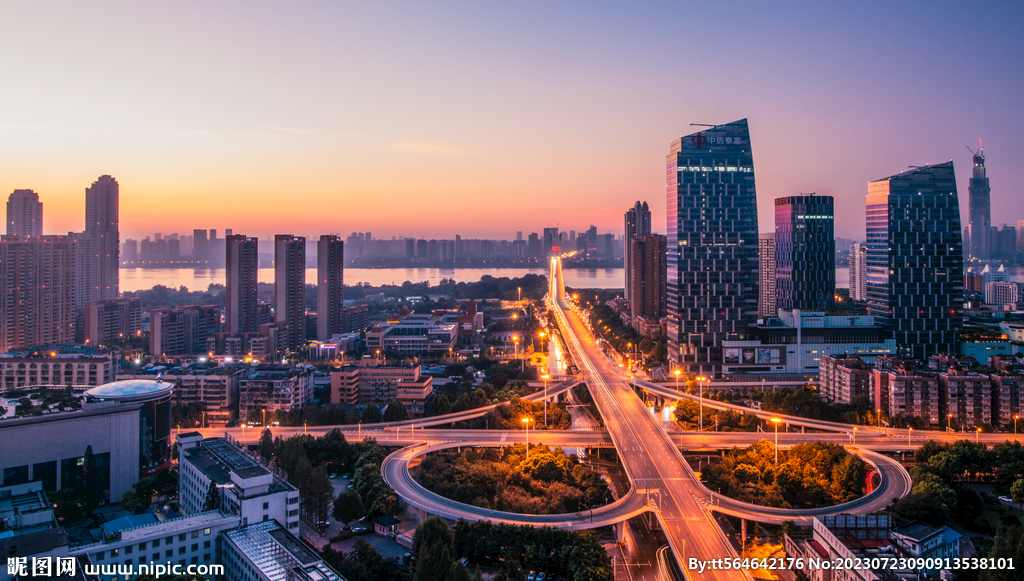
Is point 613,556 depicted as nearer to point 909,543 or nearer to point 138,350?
point 909,543

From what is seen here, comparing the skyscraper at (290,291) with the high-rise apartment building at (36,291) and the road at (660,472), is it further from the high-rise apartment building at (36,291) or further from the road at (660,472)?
the road at (660,472)

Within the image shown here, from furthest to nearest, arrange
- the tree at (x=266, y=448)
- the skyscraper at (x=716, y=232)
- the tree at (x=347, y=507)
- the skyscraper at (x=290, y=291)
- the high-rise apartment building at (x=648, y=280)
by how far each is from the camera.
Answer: the high-rise apartment building at (x=648, y=280), the skyscraper at (x=290, y=291), the skyscraper at (x=716, y=232), the tree at (x=266, y=448), the tree at (x=347, y=507)

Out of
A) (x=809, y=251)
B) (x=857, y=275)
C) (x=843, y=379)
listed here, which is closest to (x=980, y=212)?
(x=857, y=275)

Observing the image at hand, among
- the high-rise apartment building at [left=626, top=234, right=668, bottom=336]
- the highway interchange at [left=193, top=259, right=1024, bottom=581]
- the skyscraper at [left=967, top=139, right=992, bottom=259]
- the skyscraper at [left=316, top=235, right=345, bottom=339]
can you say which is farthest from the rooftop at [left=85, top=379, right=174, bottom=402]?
the skyscraper at [left=967, top=139, right=992, bottom=259]

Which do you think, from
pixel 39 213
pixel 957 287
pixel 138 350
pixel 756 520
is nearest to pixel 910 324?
pixel 957 287

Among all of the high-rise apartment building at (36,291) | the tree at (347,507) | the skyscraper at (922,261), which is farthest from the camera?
the high-rise apartment building at (36,291)

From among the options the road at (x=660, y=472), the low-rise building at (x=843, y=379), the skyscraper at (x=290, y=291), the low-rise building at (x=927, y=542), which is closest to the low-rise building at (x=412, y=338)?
the skyscraper at (x=290, y=291)
